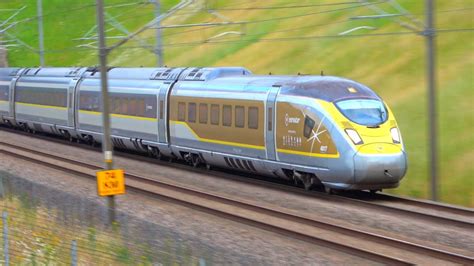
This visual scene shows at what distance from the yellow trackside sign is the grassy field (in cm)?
898

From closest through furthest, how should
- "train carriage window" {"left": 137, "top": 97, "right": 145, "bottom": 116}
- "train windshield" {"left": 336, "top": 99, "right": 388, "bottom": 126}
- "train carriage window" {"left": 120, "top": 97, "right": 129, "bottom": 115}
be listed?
"train windshield" {"left": 336, "top": 99, "right": 388, "bottom": 126} → "train carriage window" {"left": 137, "top": 97, "right": 145, "bottom": 116} → "train carriage window" {"left": 120, "top": 97, "right": 129, "bottom": 115}

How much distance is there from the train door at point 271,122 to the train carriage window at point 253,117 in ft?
1.66

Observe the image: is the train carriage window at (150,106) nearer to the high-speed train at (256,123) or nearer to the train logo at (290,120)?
the high-speed train at (256,123)

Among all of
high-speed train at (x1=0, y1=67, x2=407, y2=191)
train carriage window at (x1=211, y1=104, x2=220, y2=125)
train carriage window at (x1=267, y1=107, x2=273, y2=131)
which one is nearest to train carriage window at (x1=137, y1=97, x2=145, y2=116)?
high-speed train at (x1=0, y1=67, x2=407, y2=191)

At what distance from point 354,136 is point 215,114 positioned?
594 cm

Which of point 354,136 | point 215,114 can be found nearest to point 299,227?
point 354,136

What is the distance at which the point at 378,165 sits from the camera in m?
18.2

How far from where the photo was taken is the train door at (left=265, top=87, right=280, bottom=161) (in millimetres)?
20516

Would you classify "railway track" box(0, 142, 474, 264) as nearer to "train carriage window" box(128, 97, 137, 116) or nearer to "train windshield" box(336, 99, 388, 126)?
"train windshield" box(336, 99, 388, 126)

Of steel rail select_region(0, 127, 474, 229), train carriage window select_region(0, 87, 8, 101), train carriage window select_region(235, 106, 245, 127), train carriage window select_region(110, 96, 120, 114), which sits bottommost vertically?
steel rail select_region(0, 127, 474, 229)

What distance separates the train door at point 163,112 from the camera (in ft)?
85.5

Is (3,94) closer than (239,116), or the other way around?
(239,116)

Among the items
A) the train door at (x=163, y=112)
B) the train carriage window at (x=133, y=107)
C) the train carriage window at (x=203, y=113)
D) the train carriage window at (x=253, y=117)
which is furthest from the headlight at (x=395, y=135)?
the train carriage window at (x=133, y=107)

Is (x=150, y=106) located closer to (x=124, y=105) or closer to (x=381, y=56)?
(x=124, y=105)
